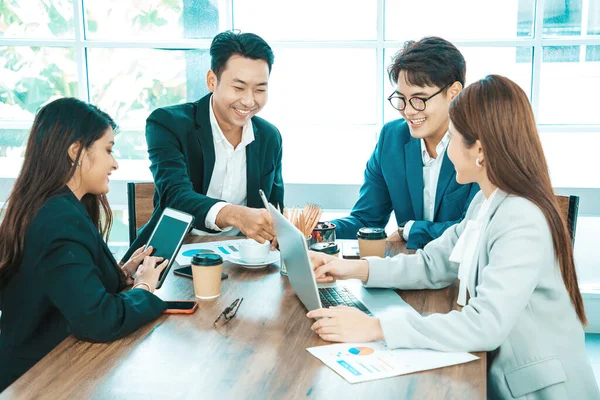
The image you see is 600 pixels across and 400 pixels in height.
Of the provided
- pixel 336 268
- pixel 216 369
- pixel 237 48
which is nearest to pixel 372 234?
pixel 336 268

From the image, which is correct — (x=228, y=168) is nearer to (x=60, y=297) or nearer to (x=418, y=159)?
(x=418, y=159)

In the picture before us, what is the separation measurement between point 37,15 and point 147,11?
2.01ft

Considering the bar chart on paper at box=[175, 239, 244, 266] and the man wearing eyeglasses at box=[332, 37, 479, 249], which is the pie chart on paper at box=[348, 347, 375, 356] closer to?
the bar chart on paper at box=[175, 239, 244, 266]

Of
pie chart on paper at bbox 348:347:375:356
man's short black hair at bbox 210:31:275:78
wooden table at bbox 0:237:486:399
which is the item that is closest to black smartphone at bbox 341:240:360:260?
wooden table at bbox 0:237:486:399

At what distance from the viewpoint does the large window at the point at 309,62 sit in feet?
11.4

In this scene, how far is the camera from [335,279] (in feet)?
6.16

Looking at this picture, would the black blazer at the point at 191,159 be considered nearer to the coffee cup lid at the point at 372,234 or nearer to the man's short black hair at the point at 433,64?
the coffee cup lid at the point at 372,234

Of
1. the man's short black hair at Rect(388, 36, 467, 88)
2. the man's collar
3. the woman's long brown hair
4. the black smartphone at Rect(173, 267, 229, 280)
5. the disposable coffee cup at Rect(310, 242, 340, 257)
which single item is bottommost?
the black smartphone at Rect(173, 267, 229, 280)

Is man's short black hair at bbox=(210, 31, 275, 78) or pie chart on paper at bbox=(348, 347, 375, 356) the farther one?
man's short black hair at bbox=(210, 31, 275, 78)

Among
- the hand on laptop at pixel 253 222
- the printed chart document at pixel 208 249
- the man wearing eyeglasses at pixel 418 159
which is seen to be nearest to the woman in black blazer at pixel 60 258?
the printed chart document at pixel 208 249

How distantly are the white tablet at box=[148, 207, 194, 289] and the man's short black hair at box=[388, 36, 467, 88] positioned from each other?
43.1 inches

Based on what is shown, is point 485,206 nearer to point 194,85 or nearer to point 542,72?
point 542,72

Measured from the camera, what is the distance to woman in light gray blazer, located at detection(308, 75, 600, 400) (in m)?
1.41

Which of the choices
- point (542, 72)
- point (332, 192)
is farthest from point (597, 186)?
point (332, 192)
